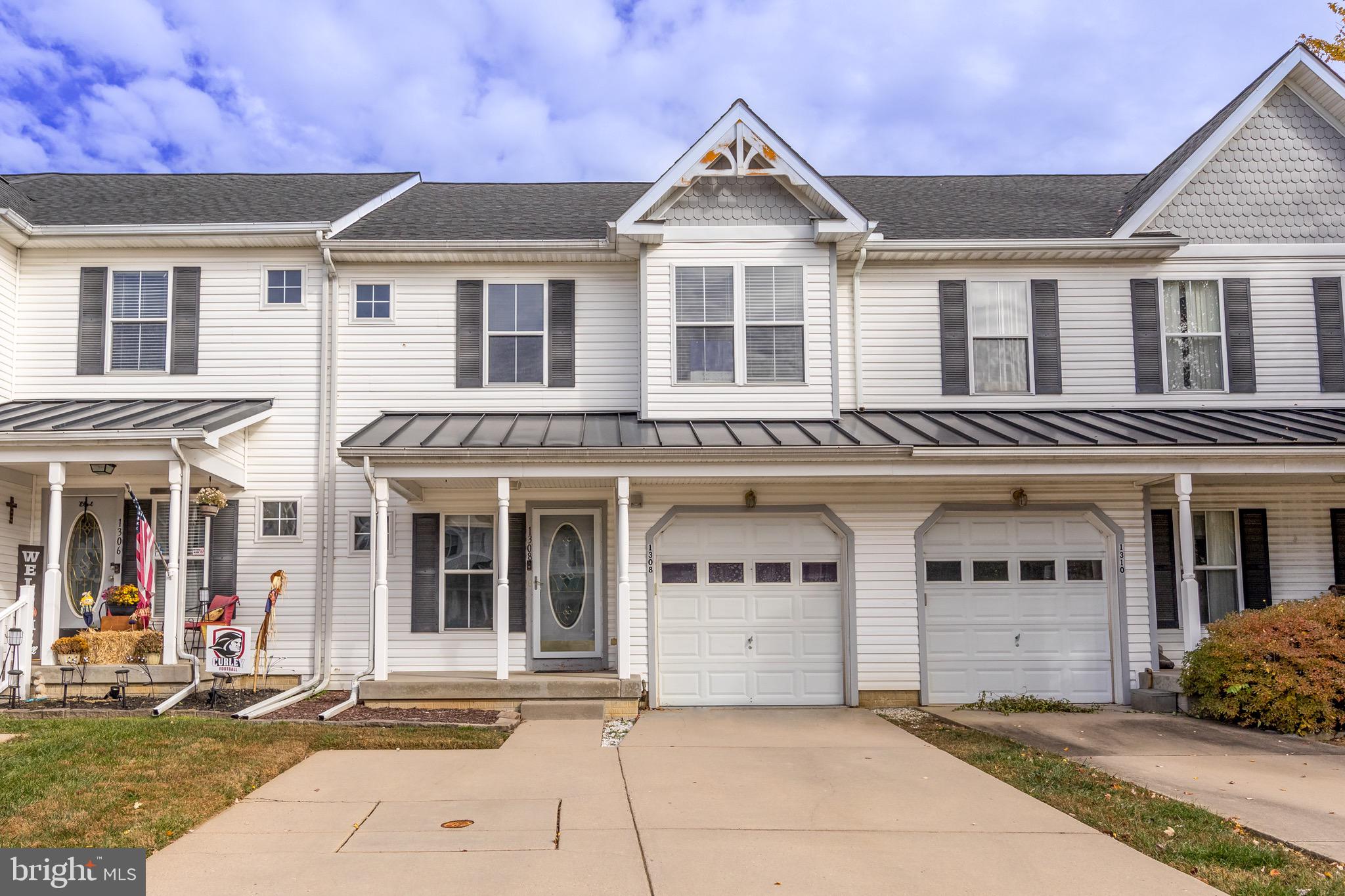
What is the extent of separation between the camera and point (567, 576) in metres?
13.1

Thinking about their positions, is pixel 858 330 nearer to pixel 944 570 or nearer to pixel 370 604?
pixel 944 570

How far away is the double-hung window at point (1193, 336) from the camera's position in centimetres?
1392

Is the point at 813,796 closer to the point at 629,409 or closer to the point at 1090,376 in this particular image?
the point at 629,409

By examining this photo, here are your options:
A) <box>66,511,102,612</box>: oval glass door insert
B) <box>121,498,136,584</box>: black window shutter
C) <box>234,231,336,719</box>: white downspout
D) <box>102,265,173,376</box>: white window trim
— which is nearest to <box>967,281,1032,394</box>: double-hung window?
<box>234,231,336,719</box>: white downspout

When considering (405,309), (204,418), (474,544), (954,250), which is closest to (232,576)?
(204,418)

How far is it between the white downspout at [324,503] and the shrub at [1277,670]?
10549mm

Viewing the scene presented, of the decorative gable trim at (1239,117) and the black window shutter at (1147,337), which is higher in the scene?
the decorative gable trim at (1239,117)

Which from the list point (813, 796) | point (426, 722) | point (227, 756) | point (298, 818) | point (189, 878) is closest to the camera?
point (189, 878)

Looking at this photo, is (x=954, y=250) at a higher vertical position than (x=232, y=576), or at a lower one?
higher

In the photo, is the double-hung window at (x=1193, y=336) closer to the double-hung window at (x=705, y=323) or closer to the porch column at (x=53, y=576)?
the double-hung window at (x=705, y=323)

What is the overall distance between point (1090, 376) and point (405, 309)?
31.1 ft

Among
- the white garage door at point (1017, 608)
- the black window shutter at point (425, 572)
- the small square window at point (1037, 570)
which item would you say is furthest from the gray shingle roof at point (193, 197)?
the small square window at point (1037, 570)

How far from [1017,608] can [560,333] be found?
7.05m

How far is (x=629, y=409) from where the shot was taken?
13609mm
